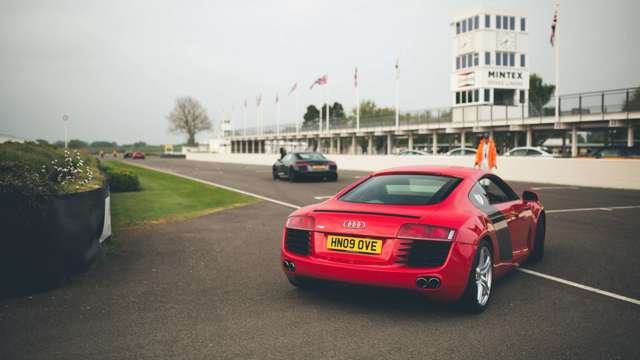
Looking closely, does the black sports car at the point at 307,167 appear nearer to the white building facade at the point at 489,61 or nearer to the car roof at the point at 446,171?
the car roof at the point at 446,171

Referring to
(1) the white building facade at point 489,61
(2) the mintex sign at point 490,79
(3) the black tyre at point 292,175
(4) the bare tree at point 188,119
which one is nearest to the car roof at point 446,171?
(3) the black tyre at point 292,175

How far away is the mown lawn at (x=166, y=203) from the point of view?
1121 cm

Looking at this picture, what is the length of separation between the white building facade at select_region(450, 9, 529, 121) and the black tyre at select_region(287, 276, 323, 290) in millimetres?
59638

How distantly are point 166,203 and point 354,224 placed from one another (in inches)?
419

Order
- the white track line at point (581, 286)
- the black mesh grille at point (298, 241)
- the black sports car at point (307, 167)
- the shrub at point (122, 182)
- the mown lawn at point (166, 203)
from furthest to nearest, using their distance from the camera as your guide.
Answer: the black sports car at point (307, 167)
the shrub at point (122, 182)
the mown lawn at point (166, 203)
the white track line at point (581, 286)
the black mesh grille at point (298, 241)

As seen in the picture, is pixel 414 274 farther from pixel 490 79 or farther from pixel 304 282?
pixel 490 79

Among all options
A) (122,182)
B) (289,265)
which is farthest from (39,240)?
(122,182)

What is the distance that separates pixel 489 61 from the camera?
6469 cm

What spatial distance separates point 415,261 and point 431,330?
545 millimetres

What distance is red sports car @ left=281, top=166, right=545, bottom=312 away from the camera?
4.35 metres

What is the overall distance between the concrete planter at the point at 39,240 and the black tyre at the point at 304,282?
243 cm

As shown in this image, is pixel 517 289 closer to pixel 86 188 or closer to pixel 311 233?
pixel 311 233

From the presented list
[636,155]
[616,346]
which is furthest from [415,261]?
[636,155]

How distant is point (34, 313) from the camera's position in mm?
4746
